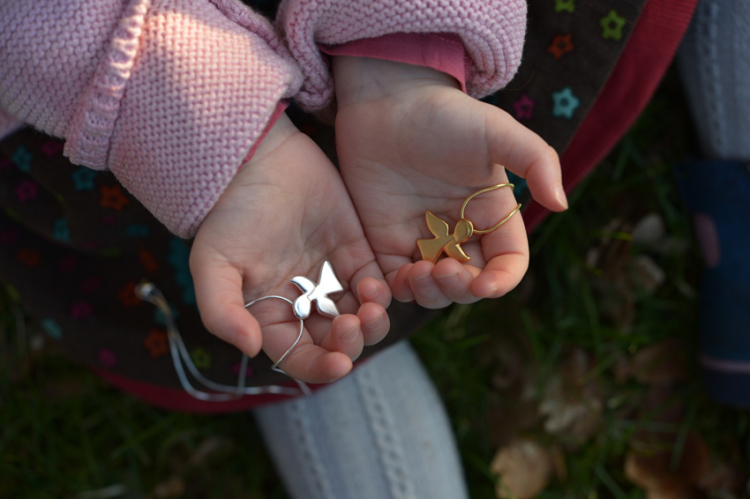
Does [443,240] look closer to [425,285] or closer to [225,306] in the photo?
[425,285]

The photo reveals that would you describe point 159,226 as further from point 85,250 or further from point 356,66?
point 356,66

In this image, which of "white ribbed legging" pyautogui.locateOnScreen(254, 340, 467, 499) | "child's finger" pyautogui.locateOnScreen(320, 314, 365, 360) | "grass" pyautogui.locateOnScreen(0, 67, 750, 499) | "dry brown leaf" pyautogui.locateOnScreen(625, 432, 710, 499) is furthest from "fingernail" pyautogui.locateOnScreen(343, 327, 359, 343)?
"dry brown leaf" pyautogui.locateOnScreen(625, 432, 710, 499)

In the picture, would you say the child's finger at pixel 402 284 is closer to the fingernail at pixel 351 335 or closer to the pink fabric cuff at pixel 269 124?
the fingernail at pixel 351 335

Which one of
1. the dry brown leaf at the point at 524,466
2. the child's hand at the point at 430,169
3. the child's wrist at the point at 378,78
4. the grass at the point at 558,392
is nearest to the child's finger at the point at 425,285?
the child's hand at the point at 430,169

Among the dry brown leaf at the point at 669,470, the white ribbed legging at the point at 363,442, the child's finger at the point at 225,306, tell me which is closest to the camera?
the child's finger at the point at 225,306

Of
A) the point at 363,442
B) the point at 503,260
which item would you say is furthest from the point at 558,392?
the point at 503,260
